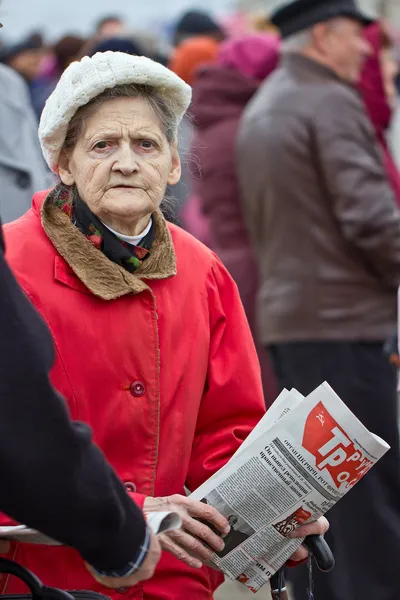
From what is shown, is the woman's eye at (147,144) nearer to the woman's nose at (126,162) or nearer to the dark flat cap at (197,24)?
the woman's nose at (126,162)

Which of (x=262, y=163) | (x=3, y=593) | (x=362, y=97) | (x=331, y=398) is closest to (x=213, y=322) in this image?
(x=331, y=398)

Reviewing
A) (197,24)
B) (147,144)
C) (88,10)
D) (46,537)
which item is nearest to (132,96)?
(147,144)

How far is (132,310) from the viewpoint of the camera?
9.16ft

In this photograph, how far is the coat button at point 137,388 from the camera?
2.76 meters

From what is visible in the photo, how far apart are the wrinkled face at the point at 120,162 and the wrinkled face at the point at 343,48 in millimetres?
2654

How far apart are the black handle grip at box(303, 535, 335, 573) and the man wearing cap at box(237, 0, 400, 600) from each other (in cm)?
206

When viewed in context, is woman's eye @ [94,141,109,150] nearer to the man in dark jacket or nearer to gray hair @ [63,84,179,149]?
gray hair @ [63,84,179,149]

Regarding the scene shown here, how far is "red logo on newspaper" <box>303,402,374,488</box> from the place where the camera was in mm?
2605

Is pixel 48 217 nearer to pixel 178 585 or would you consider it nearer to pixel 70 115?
pixel 70 115

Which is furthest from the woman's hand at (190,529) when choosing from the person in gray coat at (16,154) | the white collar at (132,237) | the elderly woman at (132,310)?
the person in gray coat at (16,154)

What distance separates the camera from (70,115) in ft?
9.15

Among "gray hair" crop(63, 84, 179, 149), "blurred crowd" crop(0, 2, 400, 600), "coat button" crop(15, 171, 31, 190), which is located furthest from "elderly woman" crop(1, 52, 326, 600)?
"coat button" crop(15, 171, 31, 190)

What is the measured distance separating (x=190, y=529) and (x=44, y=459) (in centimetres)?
69

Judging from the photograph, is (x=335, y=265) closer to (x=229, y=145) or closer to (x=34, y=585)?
(x=229, y=145)
